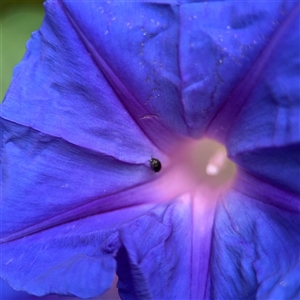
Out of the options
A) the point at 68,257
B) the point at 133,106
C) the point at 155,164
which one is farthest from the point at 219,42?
the point at 68,257

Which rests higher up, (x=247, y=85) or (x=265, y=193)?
(x=247, y=85)

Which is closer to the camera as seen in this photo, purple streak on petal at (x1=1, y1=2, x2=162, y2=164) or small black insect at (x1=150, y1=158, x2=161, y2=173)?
purple streak on petal at (x1=1, y1=2, x2=162, y2=164)

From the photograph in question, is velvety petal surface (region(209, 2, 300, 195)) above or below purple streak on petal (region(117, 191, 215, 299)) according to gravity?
above

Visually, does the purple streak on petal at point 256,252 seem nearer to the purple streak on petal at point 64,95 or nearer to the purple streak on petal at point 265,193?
the purple streak on petal at point 265,193

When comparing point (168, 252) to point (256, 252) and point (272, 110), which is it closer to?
point (256, 252)

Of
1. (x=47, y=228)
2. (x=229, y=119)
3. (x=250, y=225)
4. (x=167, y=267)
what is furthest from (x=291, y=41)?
(x=47, y=228)

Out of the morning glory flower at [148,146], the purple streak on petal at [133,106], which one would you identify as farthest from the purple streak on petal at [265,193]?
the purple streak on petal at [133,106]

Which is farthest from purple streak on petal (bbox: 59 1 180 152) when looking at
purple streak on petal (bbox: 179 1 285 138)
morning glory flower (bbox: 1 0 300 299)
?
purple streak on petal (bbox: 179 1 285 138)

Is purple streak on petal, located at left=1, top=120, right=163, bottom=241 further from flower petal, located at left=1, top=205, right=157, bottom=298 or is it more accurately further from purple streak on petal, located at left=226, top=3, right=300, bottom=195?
purple streak on petal, located at left=226, top=3, right=300, bottom=195
